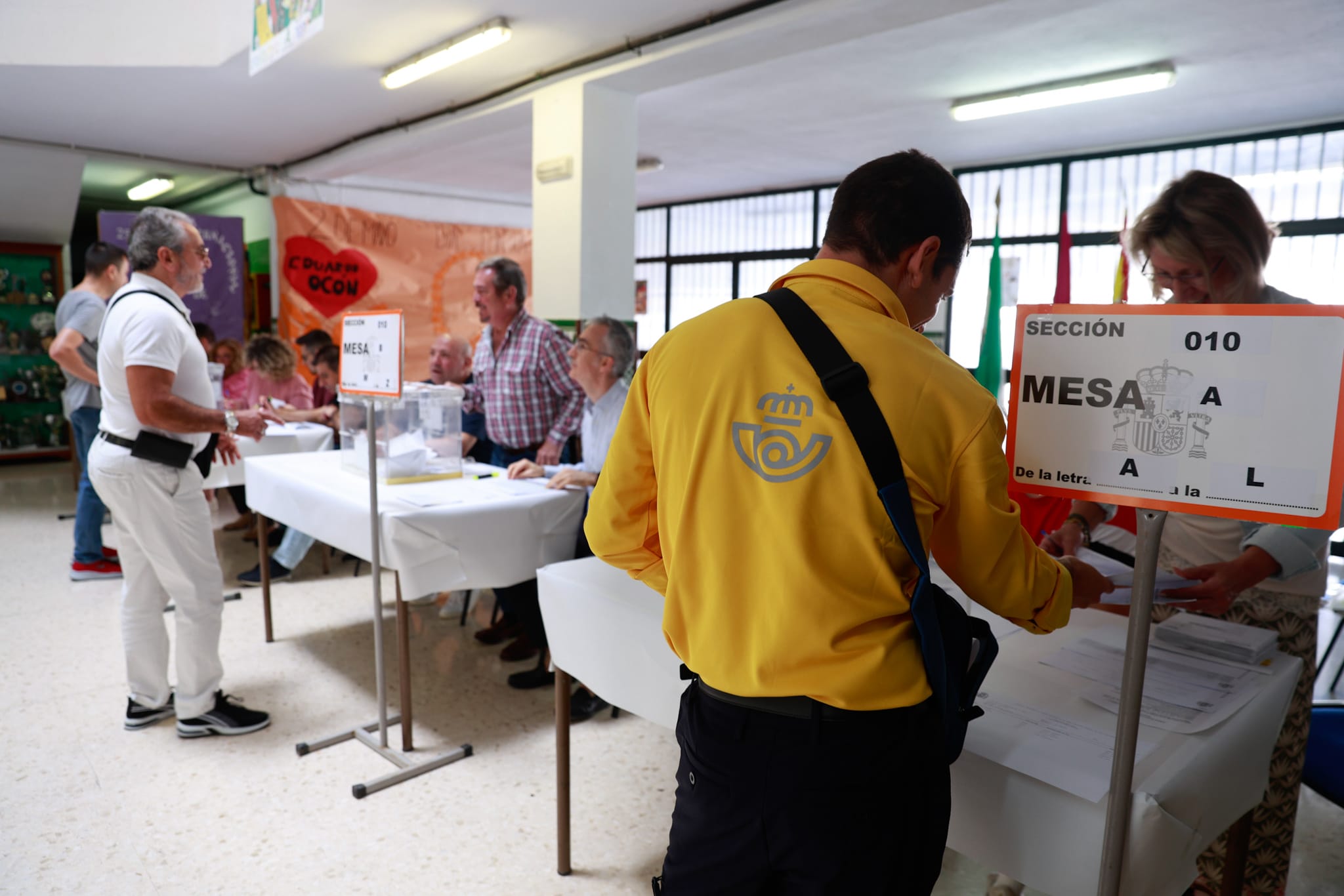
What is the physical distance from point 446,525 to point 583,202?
228cm

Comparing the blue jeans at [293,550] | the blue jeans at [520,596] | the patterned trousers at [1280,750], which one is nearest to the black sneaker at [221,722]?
the blue jeans at [520,596]

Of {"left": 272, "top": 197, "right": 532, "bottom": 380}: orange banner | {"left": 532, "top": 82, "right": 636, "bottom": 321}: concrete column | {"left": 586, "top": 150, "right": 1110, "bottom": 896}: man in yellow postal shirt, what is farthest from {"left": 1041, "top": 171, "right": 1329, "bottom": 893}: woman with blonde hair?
{"left": 272, "top": 197, "right": 532, "bottom": 380}: orange banner

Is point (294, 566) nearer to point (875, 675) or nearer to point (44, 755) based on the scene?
point (44, 755)

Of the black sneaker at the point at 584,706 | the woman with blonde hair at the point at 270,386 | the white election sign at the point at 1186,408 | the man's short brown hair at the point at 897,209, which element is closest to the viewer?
the white election sign at the point at 1186,408

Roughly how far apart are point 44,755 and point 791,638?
8.40 feet

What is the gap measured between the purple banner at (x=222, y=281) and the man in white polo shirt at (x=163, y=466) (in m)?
4.51

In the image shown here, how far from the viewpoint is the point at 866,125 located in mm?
5637

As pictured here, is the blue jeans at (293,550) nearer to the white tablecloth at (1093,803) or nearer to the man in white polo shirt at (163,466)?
the man in white polo shirt at (163,466)

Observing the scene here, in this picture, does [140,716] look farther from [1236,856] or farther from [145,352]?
[1236,856]

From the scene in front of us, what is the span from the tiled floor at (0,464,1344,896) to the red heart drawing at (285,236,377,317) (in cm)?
423

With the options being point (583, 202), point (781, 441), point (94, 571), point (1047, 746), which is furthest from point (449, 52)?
point (1047, 746)

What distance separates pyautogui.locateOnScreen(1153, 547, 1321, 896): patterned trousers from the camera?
1618mm

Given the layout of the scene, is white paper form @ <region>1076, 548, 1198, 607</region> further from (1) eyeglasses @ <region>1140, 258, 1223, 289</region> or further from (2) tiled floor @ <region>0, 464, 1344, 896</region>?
(2) tiled floor @ <region>0, 464, 1344, 896</region>

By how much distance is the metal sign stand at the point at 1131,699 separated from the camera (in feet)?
3.09
